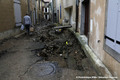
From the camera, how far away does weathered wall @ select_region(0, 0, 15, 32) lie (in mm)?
7277

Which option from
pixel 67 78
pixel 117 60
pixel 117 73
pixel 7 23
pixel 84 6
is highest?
pixel 84 6

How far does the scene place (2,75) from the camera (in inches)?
141

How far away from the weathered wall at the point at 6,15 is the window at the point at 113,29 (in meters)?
6.17

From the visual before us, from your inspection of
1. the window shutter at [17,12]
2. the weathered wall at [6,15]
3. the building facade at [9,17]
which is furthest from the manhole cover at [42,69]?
the window shutter at [17,12]

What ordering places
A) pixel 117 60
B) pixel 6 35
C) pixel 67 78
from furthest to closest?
pixel 6 35 < pixel 67 78 < pixel 117 60

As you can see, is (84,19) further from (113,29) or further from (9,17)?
(9,17)

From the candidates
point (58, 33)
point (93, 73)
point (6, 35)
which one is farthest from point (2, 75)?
point (58, 33)

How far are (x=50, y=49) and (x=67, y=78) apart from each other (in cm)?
305

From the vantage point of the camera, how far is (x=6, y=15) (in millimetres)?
7824

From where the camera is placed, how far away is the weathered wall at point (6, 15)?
728 centimetres

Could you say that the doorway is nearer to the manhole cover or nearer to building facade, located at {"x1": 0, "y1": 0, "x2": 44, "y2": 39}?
the manhole cover

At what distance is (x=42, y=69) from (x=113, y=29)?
95.1 inches

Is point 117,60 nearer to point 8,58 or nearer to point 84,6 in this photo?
point 8,58

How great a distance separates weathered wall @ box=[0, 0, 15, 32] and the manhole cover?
4.22 metres
